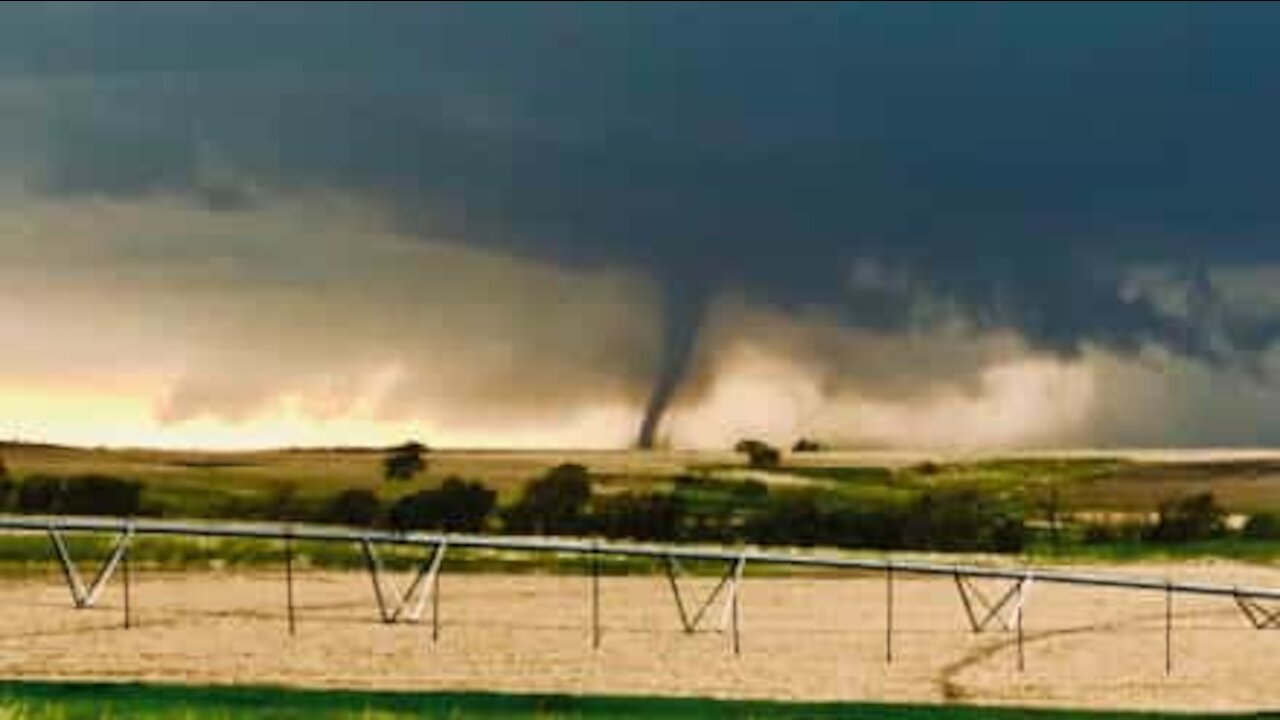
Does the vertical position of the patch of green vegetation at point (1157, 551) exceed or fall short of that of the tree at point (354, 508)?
it falls short

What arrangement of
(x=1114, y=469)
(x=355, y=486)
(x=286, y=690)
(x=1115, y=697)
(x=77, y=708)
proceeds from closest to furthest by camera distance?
1. (x=77, y=708)
2. (x=286, y=690)
3. (x=1115, y=697)
4. (x=355, y=486)
5. (x=1114, y=469)

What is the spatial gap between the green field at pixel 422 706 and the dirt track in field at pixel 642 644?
14.1 feet

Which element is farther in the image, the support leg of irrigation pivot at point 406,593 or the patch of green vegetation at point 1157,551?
the patch of green vegetation at point 1157,551

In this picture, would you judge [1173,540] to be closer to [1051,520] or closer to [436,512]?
[1051,520]

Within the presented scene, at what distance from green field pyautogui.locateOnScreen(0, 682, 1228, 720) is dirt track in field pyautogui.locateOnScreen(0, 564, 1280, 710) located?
4.30 meters

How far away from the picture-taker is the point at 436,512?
129 metres

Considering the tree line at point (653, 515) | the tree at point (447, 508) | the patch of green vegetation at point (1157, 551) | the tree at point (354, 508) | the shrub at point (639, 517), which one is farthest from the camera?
the tree at point (354, 508)

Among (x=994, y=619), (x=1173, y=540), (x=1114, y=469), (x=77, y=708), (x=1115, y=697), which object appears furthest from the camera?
(x=1114, y=469)

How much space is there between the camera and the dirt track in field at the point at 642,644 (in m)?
50.1

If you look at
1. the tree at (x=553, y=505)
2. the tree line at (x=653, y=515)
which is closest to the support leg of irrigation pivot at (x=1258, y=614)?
the tree line at (x=653, y=515)

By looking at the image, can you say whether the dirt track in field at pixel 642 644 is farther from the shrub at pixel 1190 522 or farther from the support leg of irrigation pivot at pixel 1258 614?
the shrub at pixel 1190 522

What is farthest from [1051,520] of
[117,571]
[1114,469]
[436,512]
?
[117,571]

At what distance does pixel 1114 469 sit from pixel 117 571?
4116 inches

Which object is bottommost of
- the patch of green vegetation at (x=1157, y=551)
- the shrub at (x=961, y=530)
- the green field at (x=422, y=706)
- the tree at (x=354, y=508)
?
the green field at (x=422, y=706)
